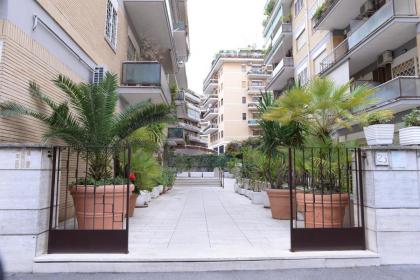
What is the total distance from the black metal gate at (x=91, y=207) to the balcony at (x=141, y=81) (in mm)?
4791

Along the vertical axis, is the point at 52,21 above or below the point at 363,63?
below

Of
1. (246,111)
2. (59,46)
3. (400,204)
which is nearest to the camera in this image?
(400,204)

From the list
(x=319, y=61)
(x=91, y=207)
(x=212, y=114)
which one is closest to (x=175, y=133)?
(x=319, y=61)

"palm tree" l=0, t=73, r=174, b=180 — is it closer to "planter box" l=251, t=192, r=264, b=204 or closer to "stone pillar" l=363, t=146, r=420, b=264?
"stone pillar" l=363, t=146, r=420, b=264

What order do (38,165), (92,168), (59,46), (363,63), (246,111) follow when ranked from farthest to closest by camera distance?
(246,111), (363,63), (59,46), (92,168), (38,165)

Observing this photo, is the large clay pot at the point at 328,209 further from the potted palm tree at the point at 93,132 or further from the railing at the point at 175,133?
the railing at the point at 175,133

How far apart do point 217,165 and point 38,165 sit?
31.0 metres

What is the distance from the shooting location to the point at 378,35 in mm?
16391

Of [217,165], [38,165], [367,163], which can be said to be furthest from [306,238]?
[217,165]

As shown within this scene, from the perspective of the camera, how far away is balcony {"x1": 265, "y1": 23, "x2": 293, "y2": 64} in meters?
29.7

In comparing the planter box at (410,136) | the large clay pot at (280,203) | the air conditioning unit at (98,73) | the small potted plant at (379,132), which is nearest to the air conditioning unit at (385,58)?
the large clay pot at (280,203)

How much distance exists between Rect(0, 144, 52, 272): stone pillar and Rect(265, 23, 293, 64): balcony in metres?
27.9

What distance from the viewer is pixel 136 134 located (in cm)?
852

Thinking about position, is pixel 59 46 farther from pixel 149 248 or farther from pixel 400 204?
pixel 400 204
